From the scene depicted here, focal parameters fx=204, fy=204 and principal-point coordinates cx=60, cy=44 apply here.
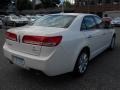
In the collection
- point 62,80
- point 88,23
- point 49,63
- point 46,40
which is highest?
point 88,23

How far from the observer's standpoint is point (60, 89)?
13.8 ft

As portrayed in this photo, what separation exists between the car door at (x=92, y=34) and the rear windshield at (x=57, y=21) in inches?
15.3

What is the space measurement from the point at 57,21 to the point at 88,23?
87 cm

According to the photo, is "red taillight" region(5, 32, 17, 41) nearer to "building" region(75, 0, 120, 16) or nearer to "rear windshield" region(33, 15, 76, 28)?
"rear windshield" region(33, 15, 76, 28)

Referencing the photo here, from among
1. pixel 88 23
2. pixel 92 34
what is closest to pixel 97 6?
pixel 88 23

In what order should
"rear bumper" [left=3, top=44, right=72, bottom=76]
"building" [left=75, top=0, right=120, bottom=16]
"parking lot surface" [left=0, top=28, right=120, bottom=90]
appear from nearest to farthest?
"rear bumper" [left=3, top=44, right=72, bottom=76], "parking lot surface" [left=0, top=28, right=120, bottom=90], "building" [left=75, top=0, right=120, bottom=16]

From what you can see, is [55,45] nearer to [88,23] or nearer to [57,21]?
[57,21]

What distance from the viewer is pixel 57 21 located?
5.18 m

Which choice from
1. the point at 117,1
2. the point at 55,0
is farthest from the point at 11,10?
the point at 117,1

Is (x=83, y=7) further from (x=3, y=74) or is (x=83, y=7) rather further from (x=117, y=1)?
(x=3, y=74)

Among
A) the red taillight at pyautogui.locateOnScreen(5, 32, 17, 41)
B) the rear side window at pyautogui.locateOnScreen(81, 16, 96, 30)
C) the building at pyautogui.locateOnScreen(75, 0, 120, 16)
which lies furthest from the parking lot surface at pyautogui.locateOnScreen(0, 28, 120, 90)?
the building at pyautogui.locateOnScreen(75, 0, 120, 16)

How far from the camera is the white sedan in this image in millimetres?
4012

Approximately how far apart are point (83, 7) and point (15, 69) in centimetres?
4559

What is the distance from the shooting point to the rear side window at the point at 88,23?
5.15 m
